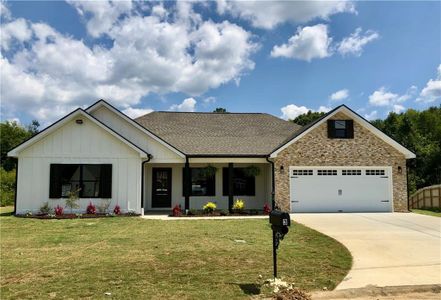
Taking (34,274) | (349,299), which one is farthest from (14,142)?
(349,299)

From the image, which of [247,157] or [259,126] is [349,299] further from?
[259,126]

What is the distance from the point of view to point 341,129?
757 inches

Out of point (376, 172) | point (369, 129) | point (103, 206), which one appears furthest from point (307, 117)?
point (103, 206)

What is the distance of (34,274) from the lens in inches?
273

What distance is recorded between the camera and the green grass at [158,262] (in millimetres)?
6109

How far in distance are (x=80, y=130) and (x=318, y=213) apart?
11692mm

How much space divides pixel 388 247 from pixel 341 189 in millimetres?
9426

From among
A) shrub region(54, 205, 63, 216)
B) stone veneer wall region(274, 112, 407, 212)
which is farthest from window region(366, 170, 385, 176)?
shrub region(54, 205, 63, 216)

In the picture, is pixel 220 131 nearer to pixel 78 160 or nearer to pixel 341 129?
pixel 341 129

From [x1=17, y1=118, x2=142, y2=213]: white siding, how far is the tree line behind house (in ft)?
28.1

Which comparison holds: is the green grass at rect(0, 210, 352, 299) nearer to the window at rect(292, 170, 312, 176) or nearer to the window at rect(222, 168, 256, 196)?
the window at rect(292, 170, 312, 176)

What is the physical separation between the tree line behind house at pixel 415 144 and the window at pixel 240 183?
41.0 feet

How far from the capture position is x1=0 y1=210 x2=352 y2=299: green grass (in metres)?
6.11

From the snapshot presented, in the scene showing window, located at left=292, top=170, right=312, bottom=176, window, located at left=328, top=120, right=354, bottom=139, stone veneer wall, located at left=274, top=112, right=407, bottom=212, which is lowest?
window, located at left=292, top=170, right=312, bottom=176
